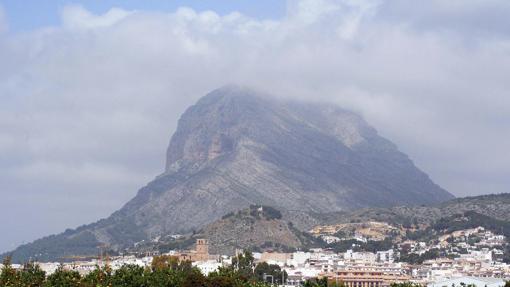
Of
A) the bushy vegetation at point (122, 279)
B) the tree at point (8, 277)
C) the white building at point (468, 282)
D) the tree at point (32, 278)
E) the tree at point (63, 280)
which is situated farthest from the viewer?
the white building at point (468, 282)

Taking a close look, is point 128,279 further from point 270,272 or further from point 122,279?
point 270,272

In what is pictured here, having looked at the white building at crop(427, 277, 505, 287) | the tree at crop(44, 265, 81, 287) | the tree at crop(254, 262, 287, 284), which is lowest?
the tree at crop(44, 265, 81, 287)

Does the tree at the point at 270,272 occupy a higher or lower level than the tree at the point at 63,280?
higher

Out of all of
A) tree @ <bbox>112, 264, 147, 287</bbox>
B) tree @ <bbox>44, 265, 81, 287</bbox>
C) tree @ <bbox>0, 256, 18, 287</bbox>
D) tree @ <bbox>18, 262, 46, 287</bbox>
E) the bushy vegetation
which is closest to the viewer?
tree @ <bbox>0, 256, 18, 287</bbox>

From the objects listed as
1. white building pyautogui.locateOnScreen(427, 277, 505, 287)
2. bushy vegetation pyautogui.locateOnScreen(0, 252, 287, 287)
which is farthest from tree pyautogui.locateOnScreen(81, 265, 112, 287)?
white building pyautogui.locateOnScreen(427, 277, 505, 287)

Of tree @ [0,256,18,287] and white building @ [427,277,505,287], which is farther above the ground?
white building @ [427,277,505,287]

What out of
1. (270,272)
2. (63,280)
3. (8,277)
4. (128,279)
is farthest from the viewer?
(270,272)

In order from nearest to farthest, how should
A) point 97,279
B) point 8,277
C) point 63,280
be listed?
1. point 8,277
2. point 63,280
3. point 97,279

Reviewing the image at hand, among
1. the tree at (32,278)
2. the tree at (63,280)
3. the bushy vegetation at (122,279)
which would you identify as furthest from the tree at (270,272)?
Answer: the tree at (63,280)

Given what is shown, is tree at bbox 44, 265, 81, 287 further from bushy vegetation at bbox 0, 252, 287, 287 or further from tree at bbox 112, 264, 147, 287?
tree at bbox 112, 264, 147, 287

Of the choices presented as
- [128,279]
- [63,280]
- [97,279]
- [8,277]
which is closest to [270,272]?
[128,279]

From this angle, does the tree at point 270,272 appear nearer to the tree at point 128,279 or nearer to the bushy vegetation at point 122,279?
the bushy vegetation at point 122,279

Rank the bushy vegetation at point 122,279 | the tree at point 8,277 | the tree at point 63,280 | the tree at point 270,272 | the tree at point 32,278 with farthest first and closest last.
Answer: the tree at point 270,272 → the bushy vegetation at point 122,279 → the tree at point 63,280 → the tree at point 32,278 → the tree at point 8,277

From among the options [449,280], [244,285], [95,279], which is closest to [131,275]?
[95,279]
